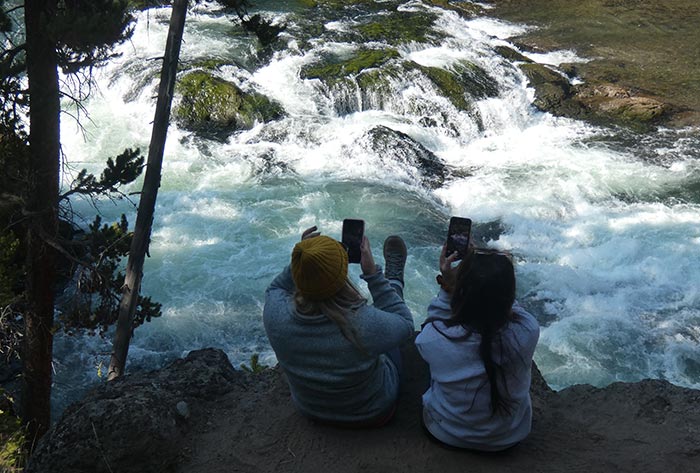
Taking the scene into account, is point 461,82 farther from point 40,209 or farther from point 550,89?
point 40,209

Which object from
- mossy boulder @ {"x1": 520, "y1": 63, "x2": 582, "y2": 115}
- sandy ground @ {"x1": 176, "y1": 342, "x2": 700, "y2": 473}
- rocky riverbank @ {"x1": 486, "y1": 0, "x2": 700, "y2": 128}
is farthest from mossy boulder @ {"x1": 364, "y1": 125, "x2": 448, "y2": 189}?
sandy ground @ {"x1": 176, "y1": 342, "x2": 700, "y2": 473}

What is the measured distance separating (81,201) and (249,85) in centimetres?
500

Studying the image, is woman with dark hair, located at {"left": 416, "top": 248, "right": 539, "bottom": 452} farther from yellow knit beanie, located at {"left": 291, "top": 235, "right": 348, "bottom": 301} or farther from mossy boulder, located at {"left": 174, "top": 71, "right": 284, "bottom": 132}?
mossy boulder, located at {"left": 174, "top": 71, "right": 284, "bottom": 132}

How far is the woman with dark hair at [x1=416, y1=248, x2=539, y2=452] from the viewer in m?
3.30

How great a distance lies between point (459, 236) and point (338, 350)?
4.06ft

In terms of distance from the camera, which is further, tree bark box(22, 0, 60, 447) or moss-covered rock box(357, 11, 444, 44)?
moss-covered rock box(357, 11, 444, 44)

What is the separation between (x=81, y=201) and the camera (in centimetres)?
1246

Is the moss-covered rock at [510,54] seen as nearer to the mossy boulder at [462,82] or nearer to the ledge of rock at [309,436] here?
the mossy boulder at [462,82]

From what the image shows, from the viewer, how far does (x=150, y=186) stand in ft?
21.8

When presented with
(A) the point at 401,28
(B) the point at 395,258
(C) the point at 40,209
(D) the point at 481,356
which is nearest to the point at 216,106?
(A) the point at 401,28

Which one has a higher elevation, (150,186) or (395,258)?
(395,258)

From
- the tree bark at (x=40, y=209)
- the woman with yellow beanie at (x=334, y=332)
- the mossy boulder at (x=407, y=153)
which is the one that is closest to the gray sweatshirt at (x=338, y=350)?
the woman with yellow beanie at (x=334, y=332)

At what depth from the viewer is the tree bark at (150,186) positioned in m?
6.49

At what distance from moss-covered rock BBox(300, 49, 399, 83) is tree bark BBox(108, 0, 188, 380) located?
9736 mm
